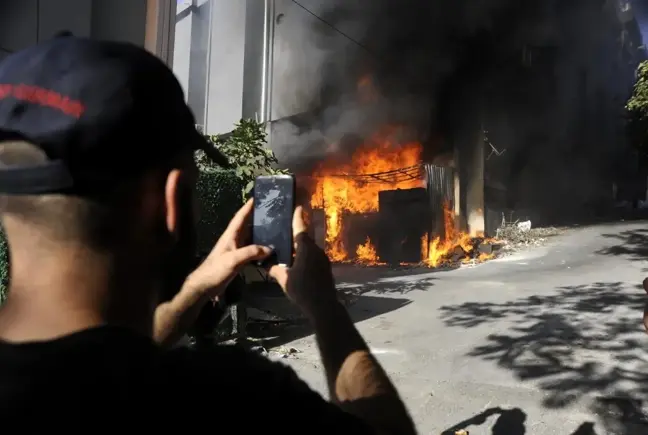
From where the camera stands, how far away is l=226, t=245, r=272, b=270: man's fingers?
1229 millimetres

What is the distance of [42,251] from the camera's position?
2.55 ft

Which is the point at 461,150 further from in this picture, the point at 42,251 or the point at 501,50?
the point at 42,251

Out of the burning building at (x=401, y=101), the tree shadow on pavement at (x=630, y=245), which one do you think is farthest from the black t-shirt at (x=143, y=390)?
the burning building at (x=401, y=101)

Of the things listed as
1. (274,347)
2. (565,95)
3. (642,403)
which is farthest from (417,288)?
(565,95)

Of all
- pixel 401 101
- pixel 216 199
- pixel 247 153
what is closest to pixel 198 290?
→ pixel 216 199

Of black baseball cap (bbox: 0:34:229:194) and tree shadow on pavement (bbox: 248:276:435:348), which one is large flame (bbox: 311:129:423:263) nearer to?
tree shadow on pavement (bbox: 248:276:435:348)

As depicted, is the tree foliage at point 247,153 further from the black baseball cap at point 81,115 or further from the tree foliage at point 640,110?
the tree foliage at point 640,110

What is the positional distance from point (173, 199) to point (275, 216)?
471 mm

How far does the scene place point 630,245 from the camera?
1388 centimetres

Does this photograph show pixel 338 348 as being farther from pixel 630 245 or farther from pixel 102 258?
pixel 630 245

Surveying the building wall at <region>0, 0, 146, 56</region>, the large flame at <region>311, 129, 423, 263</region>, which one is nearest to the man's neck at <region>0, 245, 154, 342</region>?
the building wall at <region>0, 0, 146, 56</region>

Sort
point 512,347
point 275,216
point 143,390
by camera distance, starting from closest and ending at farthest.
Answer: point 143,390 → point 275,216 → point 512,347

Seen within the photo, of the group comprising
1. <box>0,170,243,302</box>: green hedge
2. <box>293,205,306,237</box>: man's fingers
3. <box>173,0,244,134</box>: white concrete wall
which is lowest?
<box>293,205,306,237</box>: man's fingers

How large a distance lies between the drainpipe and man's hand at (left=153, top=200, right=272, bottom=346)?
1426 cm
